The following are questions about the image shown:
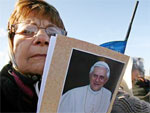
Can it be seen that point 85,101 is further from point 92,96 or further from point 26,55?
point 26,55

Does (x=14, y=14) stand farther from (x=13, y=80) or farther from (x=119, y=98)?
(x=119, y=98)

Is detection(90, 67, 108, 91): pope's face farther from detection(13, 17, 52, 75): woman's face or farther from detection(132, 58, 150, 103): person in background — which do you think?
detection(132, 58, 150, 103): person in background

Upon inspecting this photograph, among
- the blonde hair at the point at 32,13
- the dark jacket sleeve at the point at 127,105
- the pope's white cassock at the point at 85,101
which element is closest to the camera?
the pope's white cassock at the point at 85,101

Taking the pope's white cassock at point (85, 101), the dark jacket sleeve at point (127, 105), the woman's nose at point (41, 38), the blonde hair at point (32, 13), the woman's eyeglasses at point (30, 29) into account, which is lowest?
the dark jacket sleeve at point (127, 105)

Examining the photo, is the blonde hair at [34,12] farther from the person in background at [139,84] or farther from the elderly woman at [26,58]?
the person in background at [139,84]

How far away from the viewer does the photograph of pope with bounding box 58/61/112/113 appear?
51 centimetres

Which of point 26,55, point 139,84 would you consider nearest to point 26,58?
point 26,55

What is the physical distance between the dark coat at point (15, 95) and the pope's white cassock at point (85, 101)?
98mm

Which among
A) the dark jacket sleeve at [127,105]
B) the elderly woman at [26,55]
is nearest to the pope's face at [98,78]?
the elderly woman at [26,55]

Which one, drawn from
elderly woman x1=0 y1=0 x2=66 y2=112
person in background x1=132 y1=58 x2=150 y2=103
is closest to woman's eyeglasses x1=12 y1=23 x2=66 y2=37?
elderly woman x1=0 y1=0 x2=66 y2=112

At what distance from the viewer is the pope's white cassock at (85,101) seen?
0.50m

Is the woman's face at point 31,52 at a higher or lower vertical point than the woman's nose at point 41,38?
lower

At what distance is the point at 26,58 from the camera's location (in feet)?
1.69

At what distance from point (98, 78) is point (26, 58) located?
0.67 ft
